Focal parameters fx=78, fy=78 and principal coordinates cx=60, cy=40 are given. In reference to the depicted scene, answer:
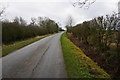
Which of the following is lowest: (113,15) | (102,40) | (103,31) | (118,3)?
(102,40)

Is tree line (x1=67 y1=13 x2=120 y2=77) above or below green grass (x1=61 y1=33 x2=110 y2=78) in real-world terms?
above

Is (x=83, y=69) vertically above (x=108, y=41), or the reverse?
(x=108, y=41)

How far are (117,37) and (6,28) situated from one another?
15.5 m

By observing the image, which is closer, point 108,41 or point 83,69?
point 83,69

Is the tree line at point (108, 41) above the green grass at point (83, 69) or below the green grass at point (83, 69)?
above

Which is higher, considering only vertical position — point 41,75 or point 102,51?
point 102,51

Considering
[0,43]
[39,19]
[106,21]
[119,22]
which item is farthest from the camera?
[39,19]

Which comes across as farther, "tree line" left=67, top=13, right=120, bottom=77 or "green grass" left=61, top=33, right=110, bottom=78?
"tree line" left=67, top=13, right=120, bottom=77

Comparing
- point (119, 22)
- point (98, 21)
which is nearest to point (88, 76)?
point (119, 22)

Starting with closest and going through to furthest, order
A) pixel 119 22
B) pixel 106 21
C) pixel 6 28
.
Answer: pixel 119 22 < pixel 106 21 < pixel 6 28

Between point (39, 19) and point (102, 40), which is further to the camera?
point (39, 19)

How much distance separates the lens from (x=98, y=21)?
7.28 meters

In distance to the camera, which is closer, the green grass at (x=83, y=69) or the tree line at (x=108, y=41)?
the green grass at (x=83, y=69)

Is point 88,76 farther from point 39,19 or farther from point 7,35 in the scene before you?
point 39,19
